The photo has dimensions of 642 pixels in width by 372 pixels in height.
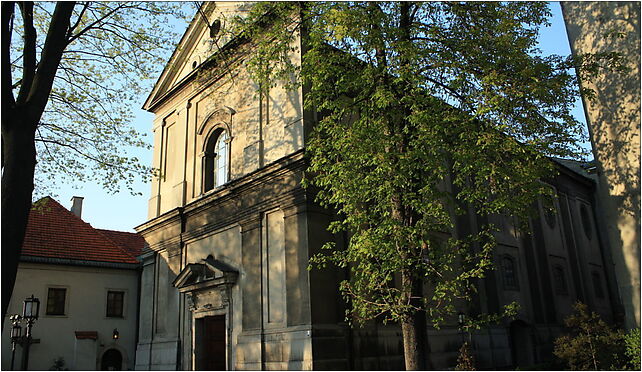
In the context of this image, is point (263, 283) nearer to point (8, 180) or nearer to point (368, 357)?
point (368, 357)

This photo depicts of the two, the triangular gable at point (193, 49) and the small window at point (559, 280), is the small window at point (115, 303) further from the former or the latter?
the small window at point (559, 280)

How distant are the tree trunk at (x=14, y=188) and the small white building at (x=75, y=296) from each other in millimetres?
11311

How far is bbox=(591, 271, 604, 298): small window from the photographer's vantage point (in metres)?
26.7

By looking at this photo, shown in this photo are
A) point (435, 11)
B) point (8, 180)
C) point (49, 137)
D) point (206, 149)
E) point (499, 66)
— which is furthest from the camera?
point (206, 149)

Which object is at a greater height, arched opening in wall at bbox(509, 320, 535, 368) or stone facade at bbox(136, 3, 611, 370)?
stone facade at bbox(136, 3, 611, 370)

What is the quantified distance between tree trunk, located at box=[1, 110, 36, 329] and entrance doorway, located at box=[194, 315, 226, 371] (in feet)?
27.2

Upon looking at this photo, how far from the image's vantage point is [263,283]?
1459cm

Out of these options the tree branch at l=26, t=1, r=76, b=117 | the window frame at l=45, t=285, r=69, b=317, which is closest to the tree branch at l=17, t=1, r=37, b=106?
the tree branch at l=26, t=1, r=76, b=117

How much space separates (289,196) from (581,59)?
25.0 feet

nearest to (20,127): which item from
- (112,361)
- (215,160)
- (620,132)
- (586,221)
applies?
(215,160)

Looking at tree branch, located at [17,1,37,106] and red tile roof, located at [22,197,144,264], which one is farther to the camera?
red tile roof, located at [22,197,144,264]

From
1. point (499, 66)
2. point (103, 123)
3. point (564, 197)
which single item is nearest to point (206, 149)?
point (103, 123)

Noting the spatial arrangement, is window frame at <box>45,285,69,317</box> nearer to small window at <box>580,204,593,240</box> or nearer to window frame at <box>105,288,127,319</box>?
window frame at <box>105,288,127,319</box>

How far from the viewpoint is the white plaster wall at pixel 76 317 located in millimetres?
19156
